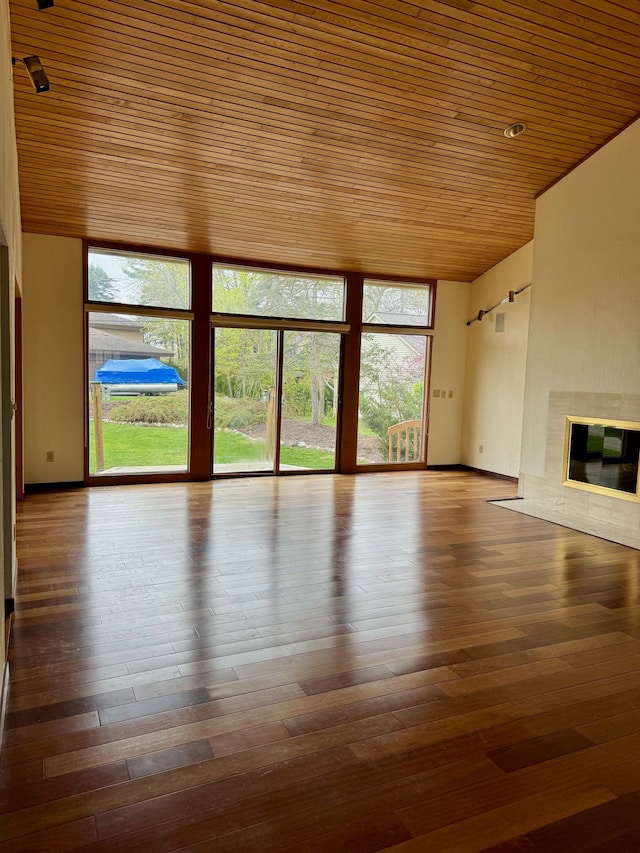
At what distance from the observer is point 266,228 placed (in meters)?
6.75

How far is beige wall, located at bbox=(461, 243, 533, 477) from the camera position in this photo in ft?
25.9

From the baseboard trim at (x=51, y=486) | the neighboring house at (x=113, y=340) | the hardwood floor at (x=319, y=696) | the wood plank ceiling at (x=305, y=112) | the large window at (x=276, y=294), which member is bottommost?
the hardwood floor at (x=319, y=696)

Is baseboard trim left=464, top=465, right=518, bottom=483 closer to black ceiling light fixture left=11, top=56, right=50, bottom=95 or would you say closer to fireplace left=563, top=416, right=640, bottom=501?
fireplace left=563, top=416, right=640, bottom=501

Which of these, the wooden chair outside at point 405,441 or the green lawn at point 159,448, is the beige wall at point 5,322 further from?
the wooden chair outside at point 405,441

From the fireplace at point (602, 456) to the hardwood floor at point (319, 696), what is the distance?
2.66ft

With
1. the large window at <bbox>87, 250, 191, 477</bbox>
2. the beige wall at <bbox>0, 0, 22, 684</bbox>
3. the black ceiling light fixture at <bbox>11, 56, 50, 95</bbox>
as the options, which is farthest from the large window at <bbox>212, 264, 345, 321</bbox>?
the beige wall at <bbox>0, 0, 22, 684</bbox>

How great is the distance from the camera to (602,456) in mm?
5516

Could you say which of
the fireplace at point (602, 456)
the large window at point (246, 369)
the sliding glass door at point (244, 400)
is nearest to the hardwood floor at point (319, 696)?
the fireplace at point (602, 456)

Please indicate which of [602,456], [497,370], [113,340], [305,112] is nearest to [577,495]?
[602,456]

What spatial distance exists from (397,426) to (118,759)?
7.01m

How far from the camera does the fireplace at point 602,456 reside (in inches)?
206

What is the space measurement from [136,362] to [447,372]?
4.58m

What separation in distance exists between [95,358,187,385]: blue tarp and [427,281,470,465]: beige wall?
3.93 m

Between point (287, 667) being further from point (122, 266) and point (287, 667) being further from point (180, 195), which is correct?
point (122, 266)
